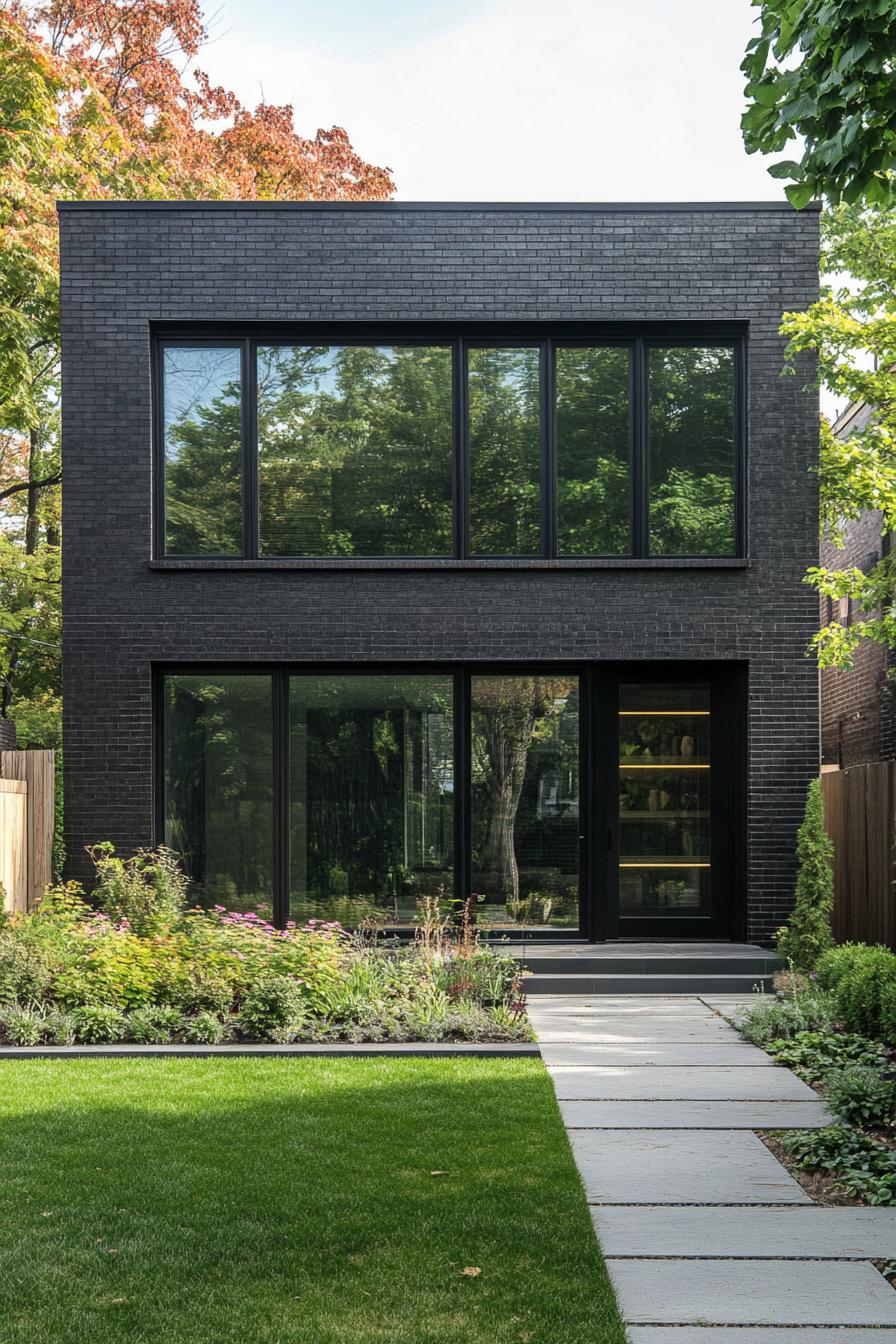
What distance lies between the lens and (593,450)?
40.8 ft

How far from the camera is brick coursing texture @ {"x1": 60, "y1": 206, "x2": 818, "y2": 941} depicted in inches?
480

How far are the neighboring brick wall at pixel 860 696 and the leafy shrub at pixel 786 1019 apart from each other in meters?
6.50

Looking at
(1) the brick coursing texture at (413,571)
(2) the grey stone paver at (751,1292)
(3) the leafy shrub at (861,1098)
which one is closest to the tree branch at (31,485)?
(1) the brick coursing texture at (413,571)

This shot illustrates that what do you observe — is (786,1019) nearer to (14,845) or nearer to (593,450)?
(593,450)

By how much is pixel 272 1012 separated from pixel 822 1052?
357cm

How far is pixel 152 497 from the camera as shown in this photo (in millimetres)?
12297

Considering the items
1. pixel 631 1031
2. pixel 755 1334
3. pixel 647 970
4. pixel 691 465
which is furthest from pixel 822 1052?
pixel 691 465

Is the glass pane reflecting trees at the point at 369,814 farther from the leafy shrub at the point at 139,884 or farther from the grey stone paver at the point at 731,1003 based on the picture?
the grey stone paver at the point at 731,1003

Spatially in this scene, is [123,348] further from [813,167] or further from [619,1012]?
[813,167]

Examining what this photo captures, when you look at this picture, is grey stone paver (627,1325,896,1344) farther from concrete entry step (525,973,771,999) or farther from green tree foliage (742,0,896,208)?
concrete entry step (525,973,771,999)

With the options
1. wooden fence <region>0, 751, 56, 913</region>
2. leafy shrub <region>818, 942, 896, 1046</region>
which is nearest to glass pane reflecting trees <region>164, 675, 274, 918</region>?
wooden fence <region>0, 751, 56, 913</region>

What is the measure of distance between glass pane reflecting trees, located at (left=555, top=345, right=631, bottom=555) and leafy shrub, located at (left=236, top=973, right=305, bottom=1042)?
17.2 feet

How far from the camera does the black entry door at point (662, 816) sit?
1228 cm

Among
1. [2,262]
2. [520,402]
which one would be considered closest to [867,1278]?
[520,402]
